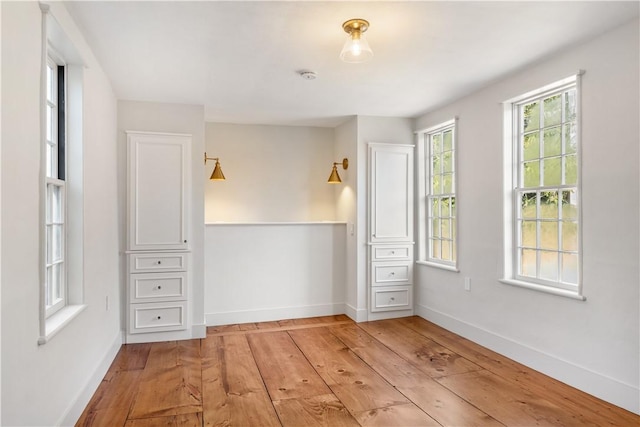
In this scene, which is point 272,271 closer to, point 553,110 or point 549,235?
point 549,235

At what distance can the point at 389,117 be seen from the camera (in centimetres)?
475

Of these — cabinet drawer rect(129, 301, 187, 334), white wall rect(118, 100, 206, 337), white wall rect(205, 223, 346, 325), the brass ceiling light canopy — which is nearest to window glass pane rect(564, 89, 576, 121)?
the brass ceiling light canopy

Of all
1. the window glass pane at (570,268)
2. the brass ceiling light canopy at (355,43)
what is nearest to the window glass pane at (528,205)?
the window glass pane at (570,268)

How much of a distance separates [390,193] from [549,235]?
185 cm

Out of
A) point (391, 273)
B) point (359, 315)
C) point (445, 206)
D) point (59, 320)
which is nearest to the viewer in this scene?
point (59, 320)

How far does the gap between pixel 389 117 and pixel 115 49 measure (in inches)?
117

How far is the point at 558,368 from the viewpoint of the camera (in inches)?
117

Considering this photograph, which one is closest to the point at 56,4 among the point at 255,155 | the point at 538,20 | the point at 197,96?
the point at 197,96

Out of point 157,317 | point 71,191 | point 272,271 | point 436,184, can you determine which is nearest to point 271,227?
point 272,271

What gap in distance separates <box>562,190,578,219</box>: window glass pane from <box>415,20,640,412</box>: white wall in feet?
0.61

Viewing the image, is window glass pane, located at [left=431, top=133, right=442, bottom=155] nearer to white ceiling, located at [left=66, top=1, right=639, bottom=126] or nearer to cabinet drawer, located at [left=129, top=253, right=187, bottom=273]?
white ceiling, located at [left=66, top=1, right=639, bottom=126]

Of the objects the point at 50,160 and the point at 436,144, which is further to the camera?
the point at 436,144

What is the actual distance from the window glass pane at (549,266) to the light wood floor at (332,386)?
29.4 inches

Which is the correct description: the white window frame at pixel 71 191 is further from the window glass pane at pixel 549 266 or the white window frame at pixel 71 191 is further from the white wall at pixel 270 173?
the window glass pane at pixel 549 266
